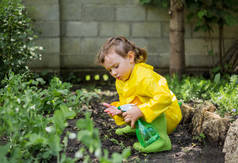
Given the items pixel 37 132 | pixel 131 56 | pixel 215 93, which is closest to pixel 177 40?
pixel 215 93

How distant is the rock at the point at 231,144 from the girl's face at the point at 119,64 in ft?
2.67

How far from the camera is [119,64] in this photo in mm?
2199

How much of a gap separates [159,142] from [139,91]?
38 cm

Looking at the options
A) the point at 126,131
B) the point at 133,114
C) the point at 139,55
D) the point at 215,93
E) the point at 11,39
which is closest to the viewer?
the point at 133,114

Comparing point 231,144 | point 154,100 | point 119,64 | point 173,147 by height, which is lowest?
point 173,147

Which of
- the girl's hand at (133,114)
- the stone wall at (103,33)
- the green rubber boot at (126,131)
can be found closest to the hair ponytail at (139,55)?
the girl's hand at (133,114)

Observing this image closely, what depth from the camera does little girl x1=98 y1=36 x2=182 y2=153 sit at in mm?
2029

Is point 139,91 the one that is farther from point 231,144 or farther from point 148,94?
point 231,144

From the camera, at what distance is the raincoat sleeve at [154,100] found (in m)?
2.00

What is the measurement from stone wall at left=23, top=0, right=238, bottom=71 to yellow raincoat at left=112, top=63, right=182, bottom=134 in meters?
2.80

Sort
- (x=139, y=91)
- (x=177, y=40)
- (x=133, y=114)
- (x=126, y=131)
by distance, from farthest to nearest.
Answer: (x=177, y=40), (x=126, y=131), (x=139, y=91), (x=133, y=114)

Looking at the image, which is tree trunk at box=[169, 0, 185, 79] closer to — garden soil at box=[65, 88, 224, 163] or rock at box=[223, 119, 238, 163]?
garden soil at box=[65, 88, 224, 163]

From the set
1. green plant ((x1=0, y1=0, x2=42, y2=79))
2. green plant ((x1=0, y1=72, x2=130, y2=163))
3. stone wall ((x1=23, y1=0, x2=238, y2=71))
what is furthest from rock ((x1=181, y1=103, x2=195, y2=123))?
stone wall ((x1=23, y1=0, x2=238, y2=71))

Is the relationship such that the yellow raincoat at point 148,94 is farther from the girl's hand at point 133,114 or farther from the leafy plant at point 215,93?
the leafy plant at point 215,93
